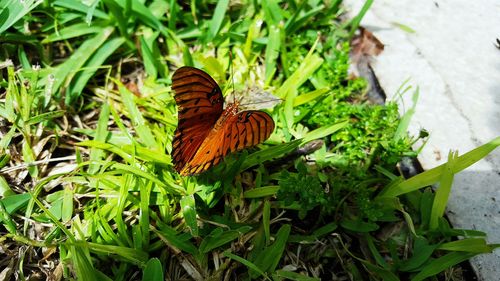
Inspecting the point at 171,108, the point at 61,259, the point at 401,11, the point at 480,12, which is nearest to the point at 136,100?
the point at 171,108

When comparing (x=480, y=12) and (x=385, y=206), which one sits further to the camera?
(x=480, y=12)

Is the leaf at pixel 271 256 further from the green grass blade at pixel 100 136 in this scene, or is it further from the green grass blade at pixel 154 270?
the green grass blade at pixel 100 136

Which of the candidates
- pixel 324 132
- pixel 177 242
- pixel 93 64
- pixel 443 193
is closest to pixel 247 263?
pixel 177 242

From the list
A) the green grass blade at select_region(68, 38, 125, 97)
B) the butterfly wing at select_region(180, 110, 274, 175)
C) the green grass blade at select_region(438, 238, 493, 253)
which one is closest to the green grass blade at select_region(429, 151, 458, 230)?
the green grass blade at select_region(438, 238, 493, 253)

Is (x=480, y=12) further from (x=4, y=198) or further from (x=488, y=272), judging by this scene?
(x=4, y=198)

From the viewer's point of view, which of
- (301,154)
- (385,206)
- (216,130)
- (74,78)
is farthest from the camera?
(74,78)

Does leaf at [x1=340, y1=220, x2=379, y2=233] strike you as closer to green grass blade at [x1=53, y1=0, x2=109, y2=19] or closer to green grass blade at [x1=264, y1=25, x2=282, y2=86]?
green grass blade at [x1=264, y1=25, x2=282, y2=86]
